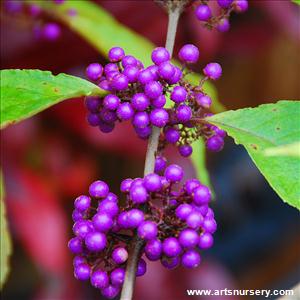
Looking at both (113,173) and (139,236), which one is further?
(113,173)

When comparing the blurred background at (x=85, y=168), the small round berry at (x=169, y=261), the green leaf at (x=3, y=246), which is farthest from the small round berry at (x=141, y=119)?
the blurred background at (x=85, y=168)

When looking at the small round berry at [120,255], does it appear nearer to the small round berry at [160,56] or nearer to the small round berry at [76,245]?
the small round berry at [76,245]

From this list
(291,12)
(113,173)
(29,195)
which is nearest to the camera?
(29,195)

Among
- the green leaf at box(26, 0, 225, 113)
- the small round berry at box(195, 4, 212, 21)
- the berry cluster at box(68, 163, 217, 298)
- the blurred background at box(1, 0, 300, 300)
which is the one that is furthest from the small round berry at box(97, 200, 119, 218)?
the blurred background at box(1, 0, 300, 300)

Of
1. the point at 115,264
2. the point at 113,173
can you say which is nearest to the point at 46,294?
the point at 113,173

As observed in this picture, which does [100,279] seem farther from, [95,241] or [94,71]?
[94,71]

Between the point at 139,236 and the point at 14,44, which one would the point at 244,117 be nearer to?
the point at 139,236

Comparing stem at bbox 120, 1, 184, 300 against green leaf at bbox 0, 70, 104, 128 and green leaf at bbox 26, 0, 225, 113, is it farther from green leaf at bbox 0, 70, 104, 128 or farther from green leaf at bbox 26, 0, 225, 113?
green leaf at bbox 26, 0, 225, 113
